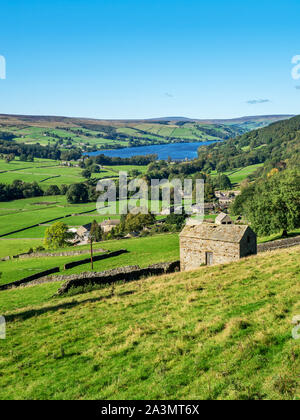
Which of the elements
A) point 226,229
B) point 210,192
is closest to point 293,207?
point 226,229

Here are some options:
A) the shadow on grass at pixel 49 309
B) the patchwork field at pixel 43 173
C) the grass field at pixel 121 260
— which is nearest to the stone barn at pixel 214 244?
the grass field at pixel 121 260

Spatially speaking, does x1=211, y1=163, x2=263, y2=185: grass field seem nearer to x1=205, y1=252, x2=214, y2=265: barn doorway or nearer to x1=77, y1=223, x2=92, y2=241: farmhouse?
x1=77, y1=223, x2=92, y2=241: farmhouse

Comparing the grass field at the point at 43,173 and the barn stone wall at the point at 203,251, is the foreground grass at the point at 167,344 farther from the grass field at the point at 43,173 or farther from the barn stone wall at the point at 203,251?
the grass field at the point at 43,173

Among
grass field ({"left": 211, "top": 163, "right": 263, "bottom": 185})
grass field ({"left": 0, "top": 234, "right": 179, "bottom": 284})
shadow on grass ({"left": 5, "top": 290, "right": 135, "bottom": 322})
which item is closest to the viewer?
shadow on grass ({"left": 5, "top": 290, "right": 135, "bottom": 322})

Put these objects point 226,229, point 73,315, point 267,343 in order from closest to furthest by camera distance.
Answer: point 267,343 < point 73,315 < point 226,229

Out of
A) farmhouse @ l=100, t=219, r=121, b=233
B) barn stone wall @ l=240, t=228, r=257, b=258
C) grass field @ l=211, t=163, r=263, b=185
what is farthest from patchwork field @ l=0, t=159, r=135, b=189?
barn stone wall @ l=240, t=228, r=257, b=258

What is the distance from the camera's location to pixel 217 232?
28.9m

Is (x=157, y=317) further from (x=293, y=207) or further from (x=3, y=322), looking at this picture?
(x=293, y=207)

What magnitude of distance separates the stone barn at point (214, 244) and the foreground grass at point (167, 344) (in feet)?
29.0

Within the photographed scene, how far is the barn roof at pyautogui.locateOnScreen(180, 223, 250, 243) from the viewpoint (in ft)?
91.4

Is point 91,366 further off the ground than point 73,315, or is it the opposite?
point 91,366

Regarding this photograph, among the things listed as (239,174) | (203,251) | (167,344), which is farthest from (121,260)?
(239,174)
